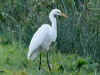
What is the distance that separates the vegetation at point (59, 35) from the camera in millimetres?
7180

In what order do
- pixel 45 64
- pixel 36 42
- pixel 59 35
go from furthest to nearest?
pixel 59 35, pixel 45 64, pixel 36 42

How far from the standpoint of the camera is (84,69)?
285 inches

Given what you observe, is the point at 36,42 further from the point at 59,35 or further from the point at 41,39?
the point at 59,35

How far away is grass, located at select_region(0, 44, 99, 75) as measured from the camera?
6.90m

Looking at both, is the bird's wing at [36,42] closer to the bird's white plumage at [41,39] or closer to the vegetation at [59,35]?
the bird's white plumage at [41,39]

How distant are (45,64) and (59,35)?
3.31ft

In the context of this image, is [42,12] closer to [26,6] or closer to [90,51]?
[26,6]

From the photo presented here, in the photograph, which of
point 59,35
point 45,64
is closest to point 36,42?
point 45,64

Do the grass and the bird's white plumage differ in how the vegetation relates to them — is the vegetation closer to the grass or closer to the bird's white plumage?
the grass

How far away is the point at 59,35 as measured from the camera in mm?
8680

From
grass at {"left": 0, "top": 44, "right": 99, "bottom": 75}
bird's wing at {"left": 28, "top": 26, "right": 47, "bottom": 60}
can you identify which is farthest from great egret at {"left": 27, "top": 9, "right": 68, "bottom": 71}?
grass at {"left": 0, "top": 44, "right": 99, "bottom": 75}

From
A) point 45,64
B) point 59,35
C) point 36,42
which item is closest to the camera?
point 36,42

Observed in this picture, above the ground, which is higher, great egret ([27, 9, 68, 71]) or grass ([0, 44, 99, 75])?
great egret ([27, 9, 68, 71])

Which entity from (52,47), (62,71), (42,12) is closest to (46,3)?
(42,12)
